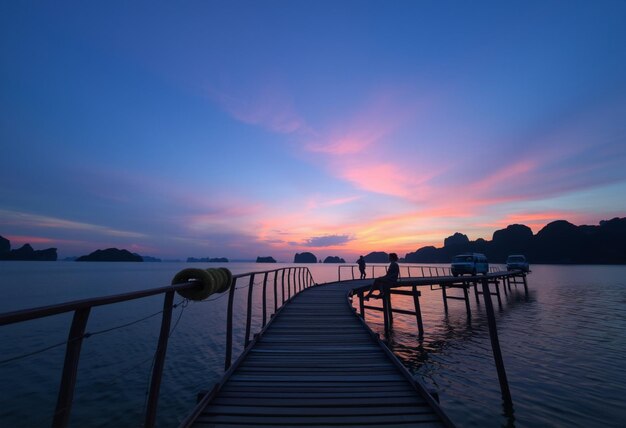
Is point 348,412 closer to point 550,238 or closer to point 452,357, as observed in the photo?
point 452,357

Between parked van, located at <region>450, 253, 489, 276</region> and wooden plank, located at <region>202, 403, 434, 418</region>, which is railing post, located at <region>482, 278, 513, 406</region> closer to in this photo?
wooden plank, located at <region>202, 403, 434, 418</region>

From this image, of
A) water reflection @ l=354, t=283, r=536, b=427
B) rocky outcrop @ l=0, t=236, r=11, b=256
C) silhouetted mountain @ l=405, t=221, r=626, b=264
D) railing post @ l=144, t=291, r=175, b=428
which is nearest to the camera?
railing post @ l=144, t=291, r=175, b=428

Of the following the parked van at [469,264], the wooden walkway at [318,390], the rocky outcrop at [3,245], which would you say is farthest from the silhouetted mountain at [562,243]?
the rocky outcrop at [3,245]

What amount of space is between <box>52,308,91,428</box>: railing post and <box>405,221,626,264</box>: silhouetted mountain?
18743 cm

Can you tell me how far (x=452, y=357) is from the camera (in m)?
11.9

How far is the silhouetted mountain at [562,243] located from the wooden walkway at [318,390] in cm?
18259

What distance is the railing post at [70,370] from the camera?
2.34m

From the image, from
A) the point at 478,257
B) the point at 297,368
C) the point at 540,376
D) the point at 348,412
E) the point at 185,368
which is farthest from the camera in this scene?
the point at 478,257

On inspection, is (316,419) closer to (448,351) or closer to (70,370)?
(70,370)

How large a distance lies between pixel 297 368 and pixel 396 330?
41.9 feet

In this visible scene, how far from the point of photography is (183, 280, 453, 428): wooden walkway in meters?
4.00

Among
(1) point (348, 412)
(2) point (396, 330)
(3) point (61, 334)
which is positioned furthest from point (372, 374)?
(3) point (61, 334)

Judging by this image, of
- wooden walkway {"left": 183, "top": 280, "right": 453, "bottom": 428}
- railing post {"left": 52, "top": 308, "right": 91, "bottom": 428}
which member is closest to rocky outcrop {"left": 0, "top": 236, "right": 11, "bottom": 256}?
wooden walkway {"left": 183, "top": 280, "right": 453, "bottom": 428}

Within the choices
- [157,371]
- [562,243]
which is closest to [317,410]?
[157,371]
